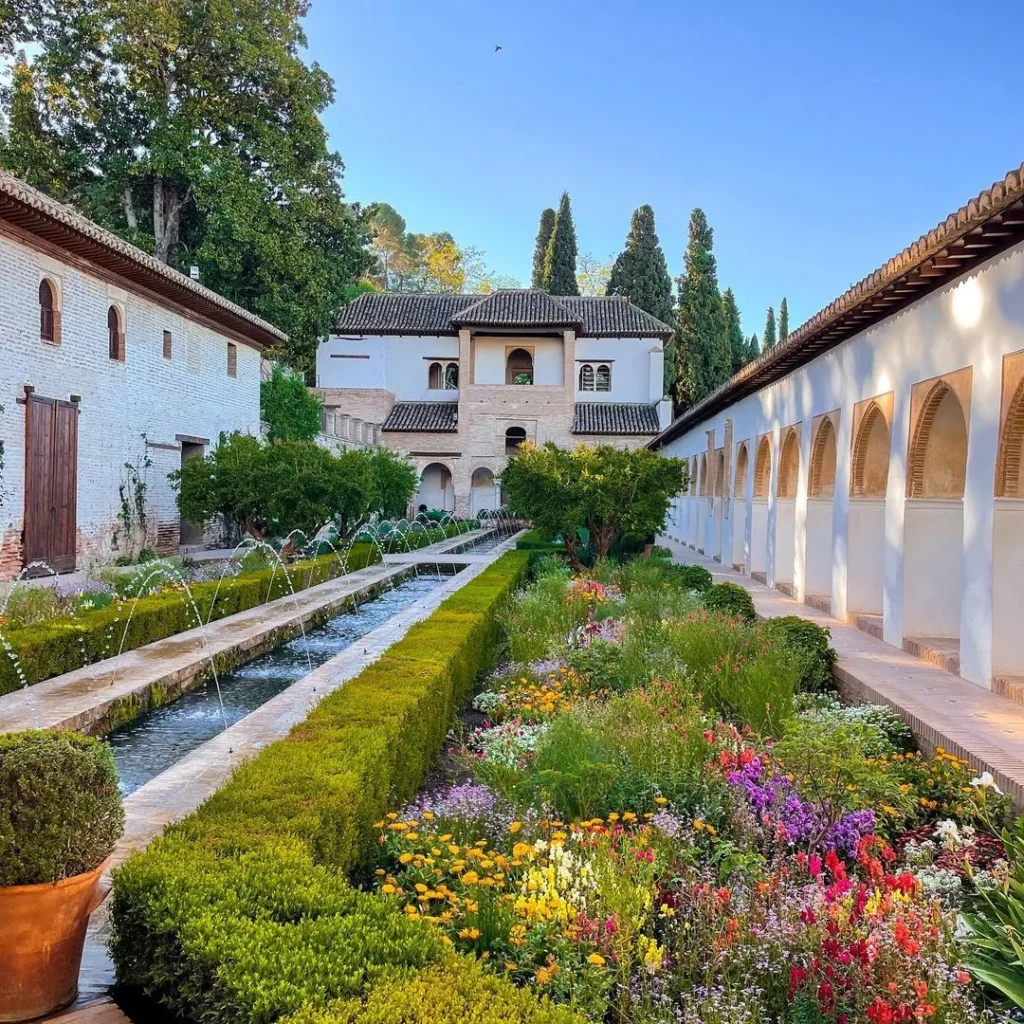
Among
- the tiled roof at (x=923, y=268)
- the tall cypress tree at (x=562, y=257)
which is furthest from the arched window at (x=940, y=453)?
the tall cypress tree at (x=562, y=257)

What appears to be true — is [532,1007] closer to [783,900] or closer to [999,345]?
[783,900]

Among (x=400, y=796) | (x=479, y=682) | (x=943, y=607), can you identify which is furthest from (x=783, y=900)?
(x=943, y=607)

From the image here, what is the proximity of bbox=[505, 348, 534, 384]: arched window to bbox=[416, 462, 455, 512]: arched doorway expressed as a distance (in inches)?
190

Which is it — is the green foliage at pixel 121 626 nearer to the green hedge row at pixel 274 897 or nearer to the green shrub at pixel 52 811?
the green hedge row at pixel 274 897

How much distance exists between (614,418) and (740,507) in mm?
18519

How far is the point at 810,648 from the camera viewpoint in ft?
24.8

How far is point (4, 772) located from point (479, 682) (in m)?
5.79

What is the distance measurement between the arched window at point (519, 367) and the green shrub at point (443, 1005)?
36103 millimetres

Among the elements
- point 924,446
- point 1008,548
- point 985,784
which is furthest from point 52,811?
point 924,446

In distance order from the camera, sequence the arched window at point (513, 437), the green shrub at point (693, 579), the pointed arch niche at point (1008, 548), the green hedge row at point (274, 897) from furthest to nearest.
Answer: the arched window at point (513, 437)
the green shrub at point (693, 579)
the pointed arch niche at point (1008, 548)
the green hedge row at point (274, 897)

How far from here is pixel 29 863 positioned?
8.64 ft

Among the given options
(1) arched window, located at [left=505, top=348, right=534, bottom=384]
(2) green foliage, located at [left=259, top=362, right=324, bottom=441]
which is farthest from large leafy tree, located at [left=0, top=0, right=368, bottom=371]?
(1) arched window, located at [left=505, top=348, right=534, bottom=384]

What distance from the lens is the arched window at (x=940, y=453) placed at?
28.5ft

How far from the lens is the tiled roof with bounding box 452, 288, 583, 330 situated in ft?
116
